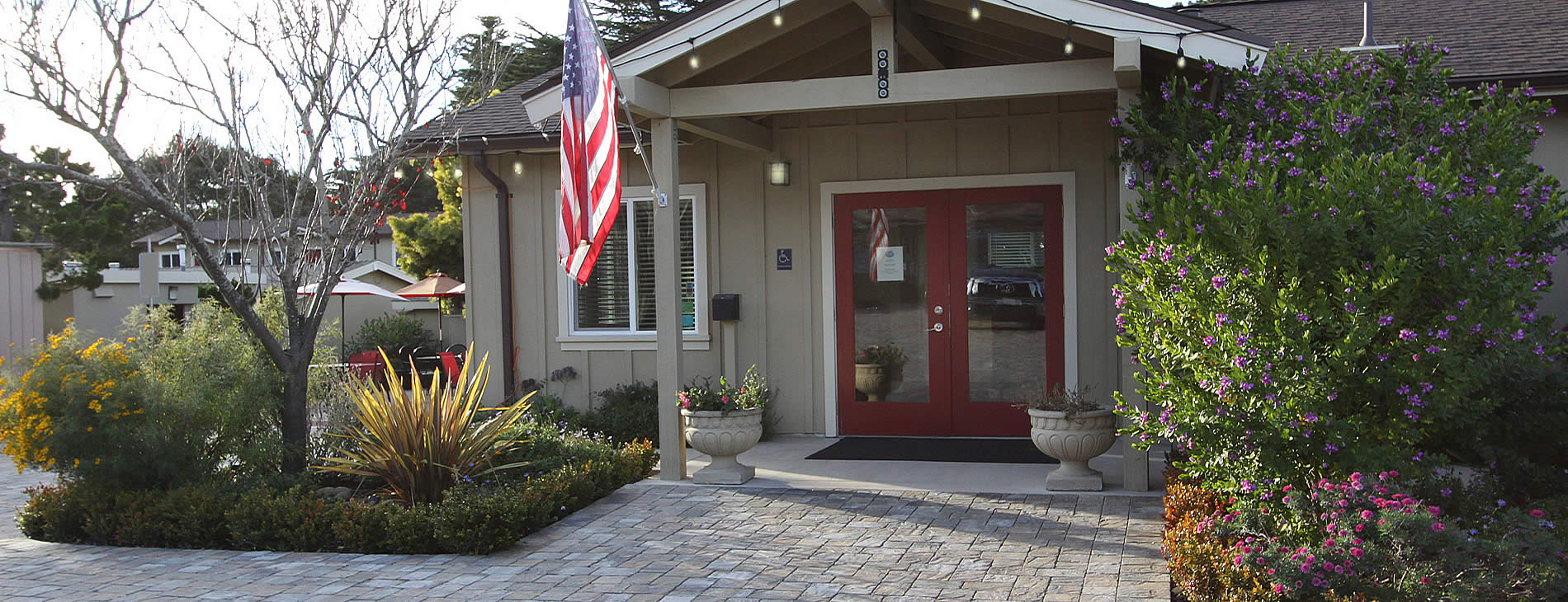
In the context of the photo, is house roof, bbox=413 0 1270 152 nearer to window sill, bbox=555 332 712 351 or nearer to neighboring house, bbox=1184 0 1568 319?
neighboring house, bbox=1184 0 1568 319

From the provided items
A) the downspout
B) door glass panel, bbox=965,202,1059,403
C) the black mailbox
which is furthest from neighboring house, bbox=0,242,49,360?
door glass panel, bbox=965,202,1059,403

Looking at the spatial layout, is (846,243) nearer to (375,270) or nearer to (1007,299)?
(1007,299)

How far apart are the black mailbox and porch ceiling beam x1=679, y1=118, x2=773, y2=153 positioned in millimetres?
1185

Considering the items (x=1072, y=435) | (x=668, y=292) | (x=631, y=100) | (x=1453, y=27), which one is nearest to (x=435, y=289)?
(x=668, y=292)

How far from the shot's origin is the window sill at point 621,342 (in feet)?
30.1

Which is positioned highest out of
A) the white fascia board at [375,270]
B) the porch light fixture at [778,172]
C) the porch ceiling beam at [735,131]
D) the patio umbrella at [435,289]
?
the porch ceiling beam at [735,131]

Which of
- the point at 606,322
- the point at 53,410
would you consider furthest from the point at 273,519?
the point at 606,322

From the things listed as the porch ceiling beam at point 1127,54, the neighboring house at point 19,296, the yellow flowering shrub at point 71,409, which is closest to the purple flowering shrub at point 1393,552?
the porch ceiling beam at point 1127,54

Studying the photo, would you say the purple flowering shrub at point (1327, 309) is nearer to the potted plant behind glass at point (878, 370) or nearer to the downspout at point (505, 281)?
the potted plant behind glass at point (878, 370)

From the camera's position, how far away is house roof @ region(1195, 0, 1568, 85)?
749cm

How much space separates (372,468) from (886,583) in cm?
313

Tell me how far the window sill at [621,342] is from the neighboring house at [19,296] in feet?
29.7

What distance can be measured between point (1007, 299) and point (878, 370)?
1.14 meters

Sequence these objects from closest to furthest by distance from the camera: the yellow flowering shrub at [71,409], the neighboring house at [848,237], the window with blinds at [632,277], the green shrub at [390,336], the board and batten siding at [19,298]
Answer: the yellow flowering shrub at [71,409], the neighboring house at [848,237], the window with blinds at [632,277], the board and batten siding at [19,298], the green shrub at [390,336]
